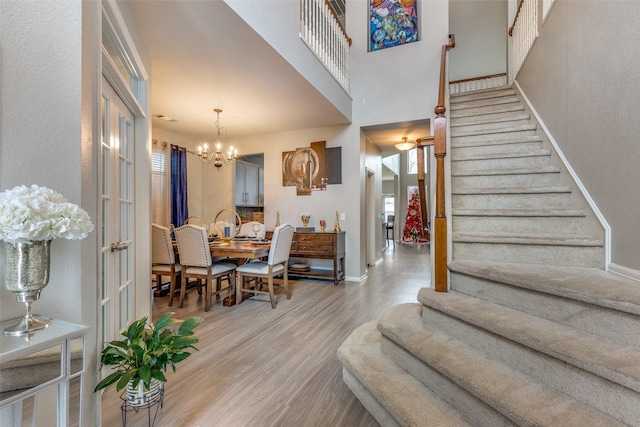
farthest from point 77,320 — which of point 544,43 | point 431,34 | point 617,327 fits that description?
point 431,34

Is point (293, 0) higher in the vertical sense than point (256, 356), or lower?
higher

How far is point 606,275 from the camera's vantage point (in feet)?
5.12

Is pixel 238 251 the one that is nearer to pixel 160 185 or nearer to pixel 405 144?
pixel 160 185

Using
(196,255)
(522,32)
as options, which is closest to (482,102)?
(522,32)

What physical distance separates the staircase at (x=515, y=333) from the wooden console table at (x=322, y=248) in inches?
92.2

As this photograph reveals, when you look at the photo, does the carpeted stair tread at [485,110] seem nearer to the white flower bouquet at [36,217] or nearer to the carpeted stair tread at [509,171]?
the carpeted stair tread at [509,171]

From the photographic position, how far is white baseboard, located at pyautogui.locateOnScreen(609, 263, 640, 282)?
1.51m

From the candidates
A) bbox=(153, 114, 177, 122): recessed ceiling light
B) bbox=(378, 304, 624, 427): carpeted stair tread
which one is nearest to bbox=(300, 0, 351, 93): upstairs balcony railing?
bbox=(153, 114, 177, 122): recessed ceiling light

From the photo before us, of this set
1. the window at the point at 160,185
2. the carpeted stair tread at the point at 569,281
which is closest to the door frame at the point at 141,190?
the carpeted stair tread at the point at 569,281

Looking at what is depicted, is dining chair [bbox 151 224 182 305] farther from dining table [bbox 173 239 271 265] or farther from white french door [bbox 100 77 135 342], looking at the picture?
white french door [bbox 100 77 135 342]

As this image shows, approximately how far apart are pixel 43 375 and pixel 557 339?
6.10 ft

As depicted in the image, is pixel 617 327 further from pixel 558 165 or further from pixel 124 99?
pixel 124 99

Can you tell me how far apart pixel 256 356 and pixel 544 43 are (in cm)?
422

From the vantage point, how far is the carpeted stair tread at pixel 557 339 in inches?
38.2
